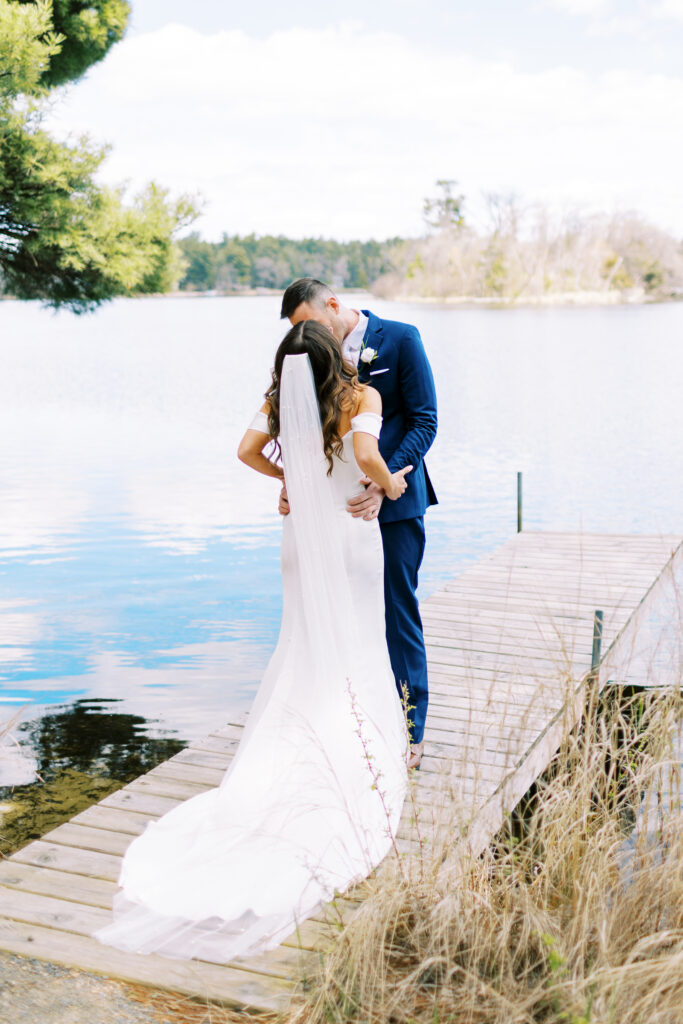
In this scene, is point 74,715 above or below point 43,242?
below

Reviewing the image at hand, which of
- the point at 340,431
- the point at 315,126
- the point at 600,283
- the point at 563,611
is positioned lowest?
the point at 563,611

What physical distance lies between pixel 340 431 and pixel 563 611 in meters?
2.75

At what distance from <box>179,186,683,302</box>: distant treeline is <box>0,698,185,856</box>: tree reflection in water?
57.2m

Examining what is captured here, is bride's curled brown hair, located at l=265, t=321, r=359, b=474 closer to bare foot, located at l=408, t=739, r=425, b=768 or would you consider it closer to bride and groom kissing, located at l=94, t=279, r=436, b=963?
bride and groom kissing, located at l=94, t=279, r=436, b=963

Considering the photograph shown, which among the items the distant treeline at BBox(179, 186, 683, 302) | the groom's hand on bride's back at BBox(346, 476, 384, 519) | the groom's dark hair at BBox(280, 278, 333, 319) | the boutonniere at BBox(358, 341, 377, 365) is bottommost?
the groom's hand on bride's back at BBox(346, 476, 384, 519)

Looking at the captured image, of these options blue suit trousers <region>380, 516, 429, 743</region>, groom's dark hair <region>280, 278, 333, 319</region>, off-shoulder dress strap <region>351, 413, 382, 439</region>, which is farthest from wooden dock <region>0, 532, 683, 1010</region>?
groom's dark hair <region>280, 278, 333, 319</region>

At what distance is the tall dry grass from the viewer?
2035 mm

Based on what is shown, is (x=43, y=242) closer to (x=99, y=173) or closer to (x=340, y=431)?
(x=99, y=173)

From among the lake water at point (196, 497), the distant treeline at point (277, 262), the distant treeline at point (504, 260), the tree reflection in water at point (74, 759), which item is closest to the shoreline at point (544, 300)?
the distant treeline at point (504, 260)

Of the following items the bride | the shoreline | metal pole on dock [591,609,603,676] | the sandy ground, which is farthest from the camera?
the shoreline

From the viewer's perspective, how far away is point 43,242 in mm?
9750

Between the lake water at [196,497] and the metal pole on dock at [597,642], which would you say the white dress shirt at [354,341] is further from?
the lake water at [196,497]

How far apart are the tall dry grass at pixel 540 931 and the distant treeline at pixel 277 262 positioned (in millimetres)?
67165

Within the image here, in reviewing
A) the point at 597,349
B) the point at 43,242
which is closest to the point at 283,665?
the point at 43,242
